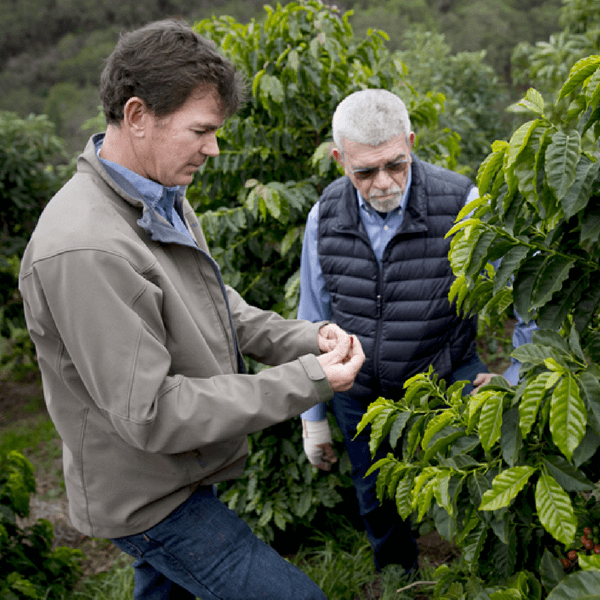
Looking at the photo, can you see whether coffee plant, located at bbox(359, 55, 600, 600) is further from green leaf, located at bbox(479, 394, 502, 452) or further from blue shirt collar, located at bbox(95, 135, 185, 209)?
blue shirt collar, located at bbox(95, 135, 185, 209)

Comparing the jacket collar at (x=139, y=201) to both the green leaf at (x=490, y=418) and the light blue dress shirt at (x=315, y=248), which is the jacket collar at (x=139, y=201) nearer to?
the green leaf at (x=490, y=418)

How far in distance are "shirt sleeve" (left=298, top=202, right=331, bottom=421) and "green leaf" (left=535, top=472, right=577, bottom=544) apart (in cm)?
163

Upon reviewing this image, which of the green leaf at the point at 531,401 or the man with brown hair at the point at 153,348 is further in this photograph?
the man with brown hair at the point at 153,348

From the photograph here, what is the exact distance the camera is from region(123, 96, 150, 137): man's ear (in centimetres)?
170

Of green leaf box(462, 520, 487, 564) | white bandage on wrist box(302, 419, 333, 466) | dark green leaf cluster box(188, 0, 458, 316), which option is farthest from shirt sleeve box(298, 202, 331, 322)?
green leaf box(462, 520, 487, 564)

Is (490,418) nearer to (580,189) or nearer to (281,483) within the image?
(580,189)

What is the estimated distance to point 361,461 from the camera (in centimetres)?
291

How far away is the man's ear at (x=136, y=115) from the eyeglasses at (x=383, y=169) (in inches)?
41.7

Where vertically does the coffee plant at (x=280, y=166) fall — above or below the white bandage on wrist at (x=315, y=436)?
above

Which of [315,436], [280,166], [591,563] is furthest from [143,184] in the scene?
[280,166]

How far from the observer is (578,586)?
1072 mm

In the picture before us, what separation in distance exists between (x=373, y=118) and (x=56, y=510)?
4.34 m

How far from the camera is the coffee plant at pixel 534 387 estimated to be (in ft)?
3.92

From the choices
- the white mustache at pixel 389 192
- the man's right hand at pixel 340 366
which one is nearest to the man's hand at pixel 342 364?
the man's right hand at pixel 340 366
